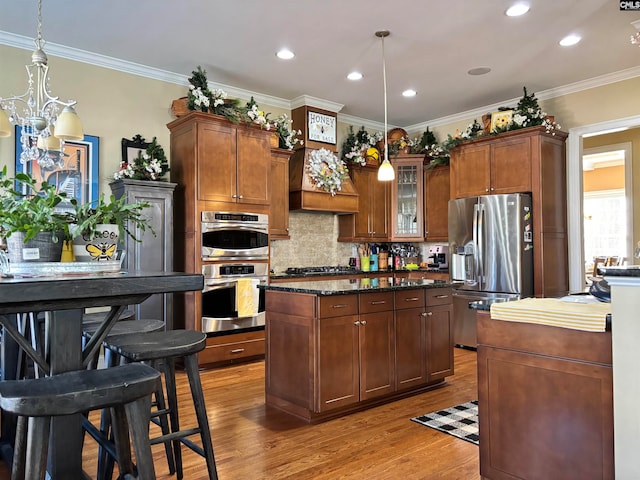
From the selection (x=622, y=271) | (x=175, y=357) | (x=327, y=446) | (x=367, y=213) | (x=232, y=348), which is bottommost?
(x=327, y=446)

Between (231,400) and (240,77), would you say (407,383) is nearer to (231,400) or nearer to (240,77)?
(231,400)

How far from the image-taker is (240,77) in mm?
5035

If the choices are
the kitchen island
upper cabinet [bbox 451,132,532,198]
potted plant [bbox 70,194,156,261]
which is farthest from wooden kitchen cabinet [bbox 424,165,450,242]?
potted plant [bbox 70,194,156,261]

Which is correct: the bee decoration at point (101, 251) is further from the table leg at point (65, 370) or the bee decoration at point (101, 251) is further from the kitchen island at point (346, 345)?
the kitchen island at point (346, 345)

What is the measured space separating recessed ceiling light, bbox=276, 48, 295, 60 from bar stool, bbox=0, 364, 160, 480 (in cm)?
353

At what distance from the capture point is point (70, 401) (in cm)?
132

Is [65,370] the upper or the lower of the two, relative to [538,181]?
lower

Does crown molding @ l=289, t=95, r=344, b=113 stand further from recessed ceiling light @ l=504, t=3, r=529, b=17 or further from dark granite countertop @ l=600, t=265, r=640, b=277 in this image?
dark granite countertop @ l=600, t=265, r=640, b=277

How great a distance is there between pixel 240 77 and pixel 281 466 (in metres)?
3.93

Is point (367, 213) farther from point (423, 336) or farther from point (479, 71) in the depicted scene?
point (423, 336)

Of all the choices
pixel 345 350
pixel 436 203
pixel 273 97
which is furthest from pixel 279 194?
pixel 345 350

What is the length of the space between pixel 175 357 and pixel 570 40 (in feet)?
13.8

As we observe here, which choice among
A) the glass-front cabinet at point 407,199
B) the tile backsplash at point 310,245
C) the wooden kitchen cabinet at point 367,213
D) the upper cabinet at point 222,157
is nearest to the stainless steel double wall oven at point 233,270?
the upper cabinet at point 222,157

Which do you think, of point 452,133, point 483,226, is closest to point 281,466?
point 483,226
